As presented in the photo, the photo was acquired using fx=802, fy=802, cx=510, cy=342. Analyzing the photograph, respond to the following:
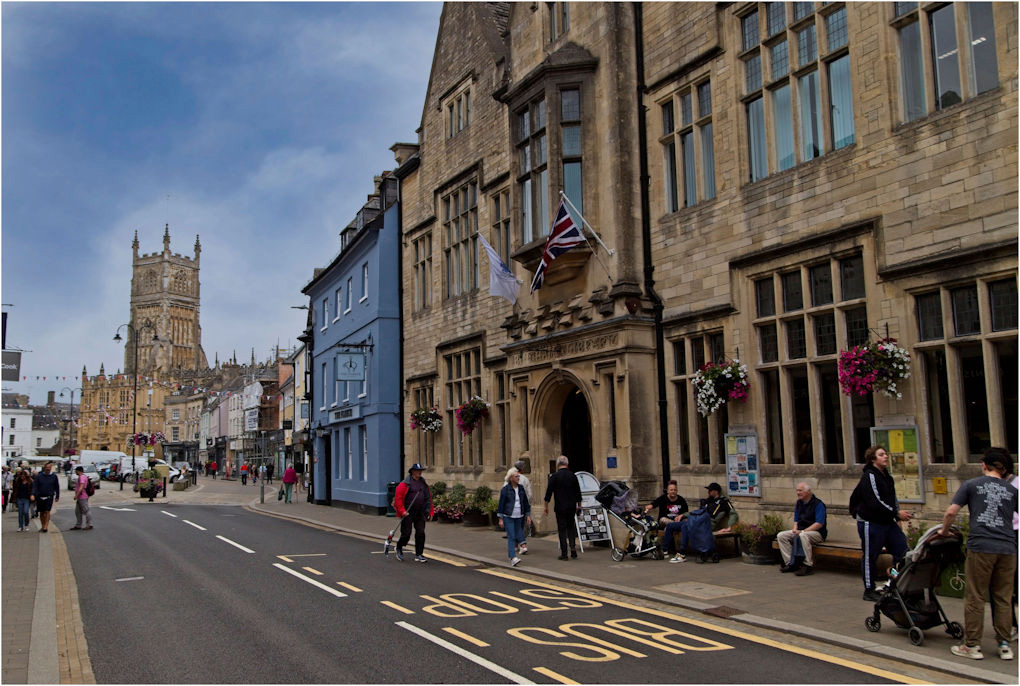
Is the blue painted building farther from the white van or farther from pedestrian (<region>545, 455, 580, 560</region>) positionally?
the white van

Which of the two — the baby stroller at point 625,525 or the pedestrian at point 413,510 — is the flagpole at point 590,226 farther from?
the pedestrian at point 413,510

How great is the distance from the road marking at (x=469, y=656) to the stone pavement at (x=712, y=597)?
305cm

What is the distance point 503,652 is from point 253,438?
72749 mm

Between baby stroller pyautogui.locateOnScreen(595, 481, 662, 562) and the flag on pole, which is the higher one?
the flag on pole

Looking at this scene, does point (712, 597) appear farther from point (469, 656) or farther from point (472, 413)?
Answer: point (472, 413)

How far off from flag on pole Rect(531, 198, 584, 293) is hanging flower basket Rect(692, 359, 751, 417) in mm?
3805

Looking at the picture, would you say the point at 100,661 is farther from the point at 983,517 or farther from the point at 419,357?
the point at 419,357

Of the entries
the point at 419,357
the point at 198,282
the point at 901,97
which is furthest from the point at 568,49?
the point at 198,282

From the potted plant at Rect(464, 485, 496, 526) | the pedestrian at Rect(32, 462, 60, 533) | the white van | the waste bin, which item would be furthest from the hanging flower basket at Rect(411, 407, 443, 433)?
the white van

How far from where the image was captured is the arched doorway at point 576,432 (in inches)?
755

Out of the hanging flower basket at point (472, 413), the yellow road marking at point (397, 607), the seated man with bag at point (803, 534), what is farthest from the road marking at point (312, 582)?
the hanging flower basket at point (472, 413)

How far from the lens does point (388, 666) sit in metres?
7.23

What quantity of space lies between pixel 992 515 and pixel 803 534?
4757mm

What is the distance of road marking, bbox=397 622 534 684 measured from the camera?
266 inches
